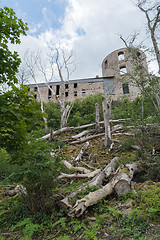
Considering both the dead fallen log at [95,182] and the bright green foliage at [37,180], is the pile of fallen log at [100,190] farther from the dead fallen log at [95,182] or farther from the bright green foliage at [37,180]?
the bright green foliage at [37,180]

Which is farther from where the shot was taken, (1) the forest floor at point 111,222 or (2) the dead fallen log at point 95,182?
(2) the dead fallen log at point 95,182

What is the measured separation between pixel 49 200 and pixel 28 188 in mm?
503

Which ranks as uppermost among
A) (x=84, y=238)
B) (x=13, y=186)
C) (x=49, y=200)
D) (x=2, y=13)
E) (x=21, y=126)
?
(x=2, y=13)

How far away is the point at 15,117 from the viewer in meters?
2.38

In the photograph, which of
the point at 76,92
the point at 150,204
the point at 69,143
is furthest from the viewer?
the point at 76,92

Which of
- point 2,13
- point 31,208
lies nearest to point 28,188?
point 31,208

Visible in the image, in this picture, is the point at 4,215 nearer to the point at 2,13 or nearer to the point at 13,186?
the point at 13,186

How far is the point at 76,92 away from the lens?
24.5 metres

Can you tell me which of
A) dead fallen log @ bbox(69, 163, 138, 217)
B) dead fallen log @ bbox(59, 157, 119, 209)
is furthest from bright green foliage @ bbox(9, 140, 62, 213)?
dead fallen log @ bbox(69, 163, 138, 217)

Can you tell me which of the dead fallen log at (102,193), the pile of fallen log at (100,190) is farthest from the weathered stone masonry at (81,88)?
the dead fallen log at (102,193)

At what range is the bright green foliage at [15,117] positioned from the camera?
7.48ft

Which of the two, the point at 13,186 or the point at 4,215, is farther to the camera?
the point at 13,186

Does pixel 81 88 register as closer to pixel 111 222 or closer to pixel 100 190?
pixel 100 190

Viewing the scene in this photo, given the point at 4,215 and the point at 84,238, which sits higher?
the point at 84,238
